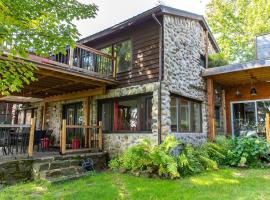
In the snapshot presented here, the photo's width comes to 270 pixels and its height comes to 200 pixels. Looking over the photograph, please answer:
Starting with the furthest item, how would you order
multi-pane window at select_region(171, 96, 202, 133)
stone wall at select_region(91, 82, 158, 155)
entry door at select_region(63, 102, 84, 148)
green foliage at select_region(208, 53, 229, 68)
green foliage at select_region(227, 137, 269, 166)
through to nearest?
green foliage at select_region(208, 53, 229, 68) < entry door at select_region(63, 102, 84, 148) < multi-pane window at select_region(171, 96, 202, 133) < stone wall at select_region(91, 82, 158, 155) < green foliage at select_region(227, 137, 269, 166)

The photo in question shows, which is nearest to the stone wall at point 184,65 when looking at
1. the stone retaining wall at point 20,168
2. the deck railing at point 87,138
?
the deck railing at point 87,138

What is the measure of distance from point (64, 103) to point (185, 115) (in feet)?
20.1

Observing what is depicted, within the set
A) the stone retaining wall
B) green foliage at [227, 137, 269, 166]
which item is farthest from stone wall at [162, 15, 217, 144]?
the stone retaining wall

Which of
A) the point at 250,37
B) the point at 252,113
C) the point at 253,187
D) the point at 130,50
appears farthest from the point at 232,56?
the point at 253,187

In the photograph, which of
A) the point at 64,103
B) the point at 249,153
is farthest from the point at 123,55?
the point at 249,153

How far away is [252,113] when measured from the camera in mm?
11305

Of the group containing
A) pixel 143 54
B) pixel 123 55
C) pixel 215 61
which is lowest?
pixel 143 54

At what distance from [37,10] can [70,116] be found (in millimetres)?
7837

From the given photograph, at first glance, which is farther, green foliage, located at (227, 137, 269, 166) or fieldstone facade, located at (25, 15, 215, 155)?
fieldstone facade, located at (25, 15, 215, 155)

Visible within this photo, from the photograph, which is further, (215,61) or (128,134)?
(215,61)

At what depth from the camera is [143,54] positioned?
889 cm

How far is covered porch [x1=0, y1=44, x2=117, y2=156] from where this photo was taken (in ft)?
25.1

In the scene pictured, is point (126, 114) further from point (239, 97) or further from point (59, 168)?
point (239, 97)

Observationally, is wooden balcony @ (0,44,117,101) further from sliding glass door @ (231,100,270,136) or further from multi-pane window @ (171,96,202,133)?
sliding glass door @ (231,100,270,136)
